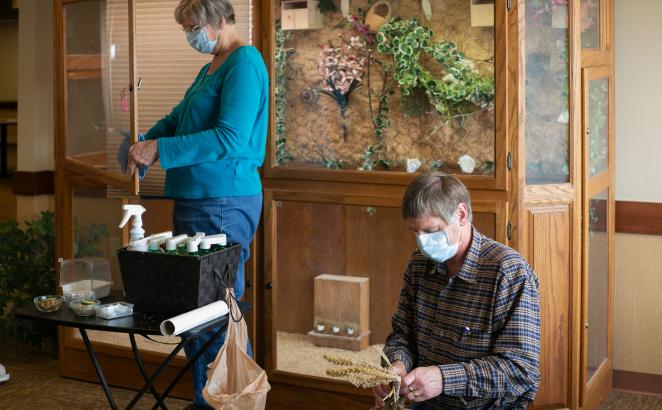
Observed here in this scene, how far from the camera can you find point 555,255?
3.61 metres

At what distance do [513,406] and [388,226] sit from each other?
56.3 inches

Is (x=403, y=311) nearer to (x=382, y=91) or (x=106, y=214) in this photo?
(x=382, y=91)

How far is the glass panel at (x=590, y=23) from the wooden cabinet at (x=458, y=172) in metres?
0.01

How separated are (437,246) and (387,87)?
1.39 metres

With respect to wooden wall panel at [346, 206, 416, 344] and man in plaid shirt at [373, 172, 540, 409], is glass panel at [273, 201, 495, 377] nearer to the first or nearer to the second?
wooden wall panel at [346, 206, 416, 344]

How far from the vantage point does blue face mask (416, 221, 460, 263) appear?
2301 millimetres

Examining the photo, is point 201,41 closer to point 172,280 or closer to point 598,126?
point 172,280

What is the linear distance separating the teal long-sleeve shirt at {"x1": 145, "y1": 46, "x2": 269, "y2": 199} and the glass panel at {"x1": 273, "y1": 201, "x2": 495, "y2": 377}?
19.7 inches

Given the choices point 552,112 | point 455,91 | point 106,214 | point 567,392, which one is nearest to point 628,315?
point 567,392

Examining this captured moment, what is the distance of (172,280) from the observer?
2.78 meters

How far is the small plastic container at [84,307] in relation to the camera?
9.20 ft

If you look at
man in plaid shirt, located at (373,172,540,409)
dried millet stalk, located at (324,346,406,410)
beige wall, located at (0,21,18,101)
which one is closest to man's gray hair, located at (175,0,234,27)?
→ man in plaid shirt, located at (373,172,540,409)

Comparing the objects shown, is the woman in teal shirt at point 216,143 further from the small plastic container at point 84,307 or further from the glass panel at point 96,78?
the glass panel at point 96,78

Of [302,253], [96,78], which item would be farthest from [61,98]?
[302,253]
